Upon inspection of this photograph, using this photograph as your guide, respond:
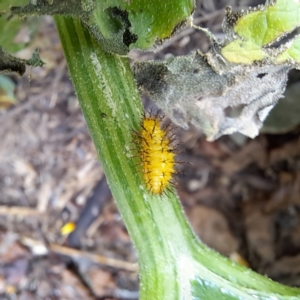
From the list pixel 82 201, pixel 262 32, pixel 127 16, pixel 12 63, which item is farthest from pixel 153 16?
pixel 82 201

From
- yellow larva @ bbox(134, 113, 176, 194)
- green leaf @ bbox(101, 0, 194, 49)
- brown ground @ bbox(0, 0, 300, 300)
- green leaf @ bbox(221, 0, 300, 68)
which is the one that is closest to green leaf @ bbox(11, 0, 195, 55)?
green leaf @ bbox(101, 0, 194, 49)

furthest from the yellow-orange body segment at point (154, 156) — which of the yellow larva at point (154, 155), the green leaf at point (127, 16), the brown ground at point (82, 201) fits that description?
the brown ground at point (82, 201)

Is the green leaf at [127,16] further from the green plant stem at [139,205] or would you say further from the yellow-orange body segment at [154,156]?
the yellow-orange body segment at [154,156]

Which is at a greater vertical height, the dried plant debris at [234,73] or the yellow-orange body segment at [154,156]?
the dried plant debris at [234,73]

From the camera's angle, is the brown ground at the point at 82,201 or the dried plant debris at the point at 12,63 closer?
the dried plant debris at the point at 12,63

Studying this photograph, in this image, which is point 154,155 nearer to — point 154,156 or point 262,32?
point 154,156

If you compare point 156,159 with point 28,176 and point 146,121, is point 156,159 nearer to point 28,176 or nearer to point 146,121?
point 146,121
